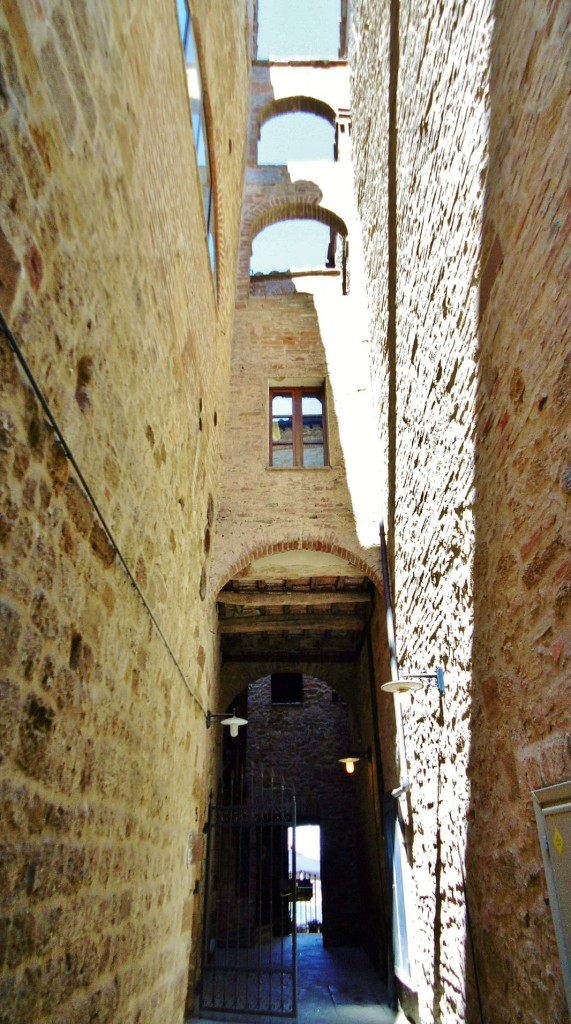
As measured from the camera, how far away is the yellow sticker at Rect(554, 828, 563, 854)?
96.0 inches

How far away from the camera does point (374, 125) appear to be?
7586mm

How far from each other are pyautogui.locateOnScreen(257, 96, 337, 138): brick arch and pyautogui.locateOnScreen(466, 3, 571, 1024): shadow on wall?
8808 mm

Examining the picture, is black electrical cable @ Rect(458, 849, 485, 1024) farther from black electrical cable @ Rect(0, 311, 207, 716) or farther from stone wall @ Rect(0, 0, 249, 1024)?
black electrical cable @ Rect(0, 311, 207, 716)

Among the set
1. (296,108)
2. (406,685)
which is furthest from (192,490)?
(296,108)

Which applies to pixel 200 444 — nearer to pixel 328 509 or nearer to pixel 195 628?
pixel 195 628

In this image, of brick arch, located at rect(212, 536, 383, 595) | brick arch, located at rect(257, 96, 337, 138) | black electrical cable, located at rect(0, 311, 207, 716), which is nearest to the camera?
black electrical cable, located at rect(0, 311, 207, 716)

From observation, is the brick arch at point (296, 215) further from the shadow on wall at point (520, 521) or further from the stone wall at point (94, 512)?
the shadow on wall at point (520, 521)

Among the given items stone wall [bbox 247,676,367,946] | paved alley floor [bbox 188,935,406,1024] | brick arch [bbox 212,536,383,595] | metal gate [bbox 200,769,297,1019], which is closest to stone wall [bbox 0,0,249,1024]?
metal gate [bbox 200,769,297,1019]

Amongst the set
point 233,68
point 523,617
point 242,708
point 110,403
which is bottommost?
point 523,617

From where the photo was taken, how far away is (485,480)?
3.37 m

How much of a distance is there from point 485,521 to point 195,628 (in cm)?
287

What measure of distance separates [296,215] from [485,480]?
8.19m

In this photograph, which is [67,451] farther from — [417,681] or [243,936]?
[243,936]

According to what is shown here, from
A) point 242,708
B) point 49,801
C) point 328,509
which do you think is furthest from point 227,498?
point 242,708
